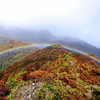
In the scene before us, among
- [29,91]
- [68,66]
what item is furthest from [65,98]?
[68,66]

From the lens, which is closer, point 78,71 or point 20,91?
point 20,91

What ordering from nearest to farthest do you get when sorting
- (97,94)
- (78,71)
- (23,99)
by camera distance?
(23,99), (97,94), (78,71)

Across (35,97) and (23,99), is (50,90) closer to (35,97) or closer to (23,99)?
(35,97)

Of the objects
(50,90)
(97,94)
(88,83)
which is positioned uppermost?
(50,90)

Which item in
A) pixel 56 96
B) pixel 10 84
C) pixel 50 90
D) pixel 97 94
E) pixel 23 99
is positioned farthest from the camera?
pixel 97 94

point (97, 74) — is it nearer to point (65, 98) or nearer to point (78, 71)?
point (78, 71)

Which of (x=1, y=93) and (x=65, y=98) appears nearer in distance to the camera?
(x=1, y=93)

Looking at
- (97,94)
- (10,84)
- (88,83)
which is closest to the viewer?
(10,84)

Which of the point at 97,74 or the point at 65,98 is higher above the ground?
the point at 65,98

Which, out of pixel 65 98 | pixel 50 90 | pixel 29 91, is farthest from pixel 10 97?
pixel 65 98
